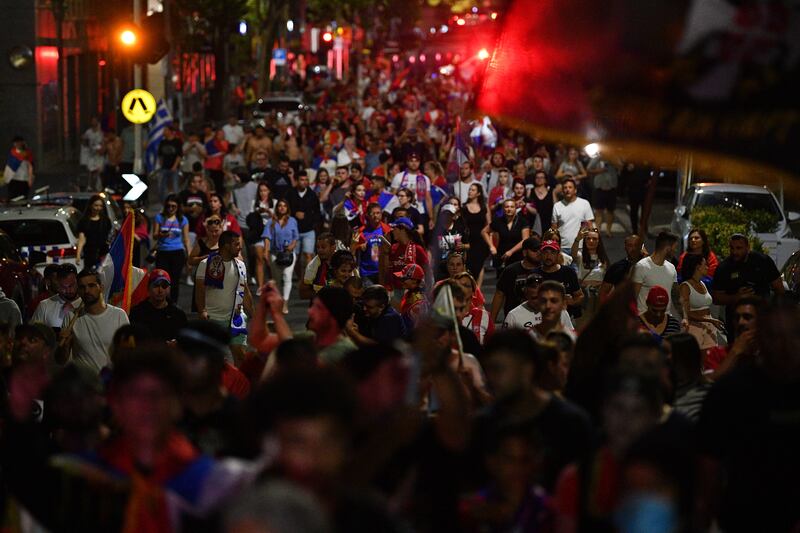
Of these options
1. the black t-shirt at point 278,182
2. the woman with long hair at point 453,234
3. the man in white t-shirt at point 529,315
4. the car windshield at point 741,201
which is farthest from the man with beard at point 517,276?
the car windshield at point 741,201

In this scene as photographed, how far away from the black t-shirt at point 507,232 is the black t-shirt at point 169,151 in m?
12.9

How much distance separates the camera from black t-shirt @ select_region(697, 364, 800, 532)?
18.8 feet

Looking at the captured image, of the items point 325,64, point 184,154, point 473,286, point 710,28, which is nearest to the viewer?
point 710,28

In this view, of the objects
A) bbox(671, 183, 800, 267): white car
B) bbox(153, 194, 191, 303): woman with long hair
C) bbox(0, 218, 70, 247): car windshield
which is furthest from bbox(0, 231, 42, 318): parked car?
bbox(671, 183, 800, 267): white car

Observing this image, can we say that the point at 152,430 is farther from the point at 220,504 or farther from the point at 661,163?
the point at 661,163

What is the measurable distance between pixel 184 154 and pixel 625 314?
23881mm

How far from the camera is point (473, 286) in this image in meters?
11.6

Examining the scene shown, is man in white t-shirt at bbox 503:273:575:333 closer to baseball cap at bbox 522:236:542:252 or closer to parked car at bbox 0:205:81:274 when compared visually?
baseball cap at bbox 522:236:542:252

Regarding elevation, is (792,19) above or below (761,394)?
above

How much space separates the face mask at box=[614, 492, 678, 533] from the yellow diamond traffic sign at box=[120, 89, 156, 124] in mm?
19340

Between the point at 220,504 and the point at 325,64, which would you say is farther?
the point at 325,64

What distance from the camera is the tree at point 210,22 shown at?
52219 millimetres

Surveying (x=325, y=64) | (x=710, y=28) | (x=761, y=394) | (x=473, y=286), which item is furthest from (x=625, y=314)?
(x=325, y=64)

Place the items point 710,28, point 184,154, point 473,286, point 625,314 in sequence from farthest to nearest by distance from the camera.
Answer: point 184,154
point 473,286
point 625,314
point 710,28
